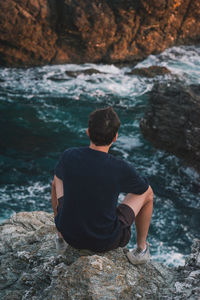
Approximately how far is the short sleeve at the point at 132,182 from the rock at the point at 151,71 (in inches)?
406

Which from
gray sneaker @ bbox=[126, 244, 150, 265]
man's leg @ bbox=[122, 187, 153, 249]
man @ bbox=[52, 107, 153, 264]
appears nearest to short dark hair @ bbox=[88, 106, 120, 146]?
man @ bbox=[52, 107, 153, 264]

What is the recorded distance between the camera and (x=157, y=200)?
6.38 metres

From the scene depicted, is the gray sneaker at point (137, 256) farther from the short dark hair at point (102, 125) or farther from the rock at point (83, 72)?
the rock at point (83, 72)

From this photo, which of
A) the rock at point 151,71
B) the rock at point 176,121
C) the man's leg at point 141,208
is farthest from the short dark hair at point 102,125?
the rock at point 151,71

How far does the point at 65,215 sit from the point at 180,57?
517 inches

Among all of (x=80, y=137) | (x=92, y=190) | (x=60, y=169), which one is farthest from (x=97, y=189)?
(x=80, y=137)

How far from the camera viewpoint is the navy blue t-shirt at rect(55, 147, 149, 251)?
2482 millimetres

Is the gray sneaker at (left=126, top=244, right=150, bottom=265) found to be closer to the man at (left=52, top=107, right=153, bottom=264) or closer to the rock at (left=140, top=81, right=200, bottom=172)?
the man at (left=52, top=107, right=153, bottom=264)

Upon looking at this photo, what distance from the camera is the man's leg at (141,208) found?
2765 millimetres

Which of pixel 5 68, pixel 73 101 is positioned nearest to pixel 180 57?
pixel 73 101

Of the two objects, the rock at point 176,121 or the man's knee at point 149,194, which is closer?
the man's knee at point 149,194

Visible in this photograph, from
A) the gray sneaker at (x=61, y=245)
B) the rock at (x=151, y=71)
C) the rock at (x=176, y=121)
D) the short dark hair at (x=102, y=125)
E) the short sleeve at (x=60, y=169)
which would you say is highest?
the short dark hair at (x=102, y=125)

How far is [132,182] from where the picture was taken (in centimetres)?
260

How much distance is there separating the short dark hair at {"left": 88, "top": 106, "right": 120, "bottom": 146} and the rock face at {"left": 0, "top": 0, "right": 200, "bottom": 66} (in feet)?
34.4
